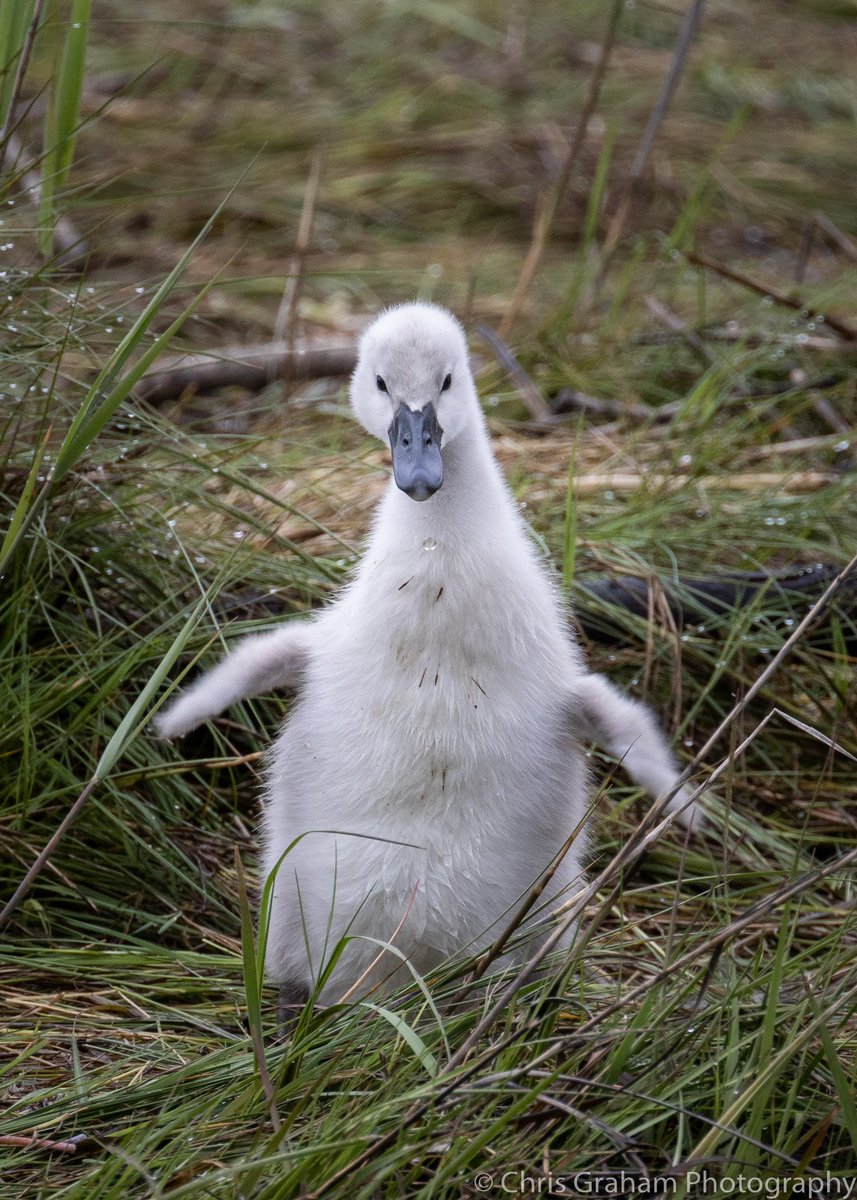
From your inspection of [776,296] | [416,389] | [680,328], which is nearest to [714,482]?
[776,296]

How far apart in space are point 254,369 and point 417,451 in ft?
7.49

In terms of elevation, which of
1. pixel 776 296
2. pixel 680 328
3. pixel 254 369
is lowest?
pixel 254 369

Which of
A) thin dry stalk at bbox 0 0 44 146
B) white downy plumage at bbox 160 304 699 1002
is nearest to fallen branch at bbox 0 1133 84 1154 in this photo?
white downy plumage at bbox 160 304 699 1002

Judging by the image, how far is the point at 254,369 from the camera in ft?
14.3

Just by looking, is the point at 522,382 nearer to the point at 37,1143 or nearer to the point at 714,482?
the point at 714,482

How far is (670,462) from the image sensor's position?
373 cm

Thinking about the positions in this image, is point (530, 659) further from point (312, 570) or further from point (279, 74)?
point (279, 74)

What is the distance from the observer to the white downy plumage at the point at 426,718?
2215 mm

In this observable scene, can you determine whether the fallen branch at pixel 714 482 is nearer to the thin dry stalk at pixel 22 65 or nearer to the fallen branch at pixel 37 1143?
the thin dry stalk at pixel 22 65

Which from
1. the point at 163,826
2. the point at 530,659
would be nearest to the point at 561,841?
the point at 530,659

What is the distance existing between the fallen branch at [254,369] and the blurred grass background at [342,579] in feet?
0.25

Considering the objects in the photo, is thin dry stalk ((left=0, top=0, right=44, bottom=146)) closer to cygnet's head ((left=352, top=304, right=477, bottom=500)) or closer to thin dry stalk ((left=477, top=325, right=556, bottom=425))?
cygnet's head ((left=352, top=304, right=477, bottom=500))

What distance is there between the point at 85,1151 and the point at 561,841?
2.93 ft

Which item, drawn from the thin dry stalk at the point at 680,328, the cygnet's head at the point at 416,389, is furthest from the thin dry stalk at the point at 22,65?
the thin dry stalk at the point at 680,328
